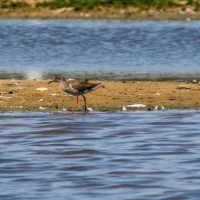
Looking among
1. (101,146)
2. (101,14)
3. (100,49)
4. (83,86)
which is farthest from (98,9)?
(101,146)

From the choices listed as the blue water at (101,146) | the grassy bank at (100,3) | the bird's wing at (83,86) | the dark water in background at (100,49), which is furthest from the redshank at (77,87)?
the grassy bank at (100,3)

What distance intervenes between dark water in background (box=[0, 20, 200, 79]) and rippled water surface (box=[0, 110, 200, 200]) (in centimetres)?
534

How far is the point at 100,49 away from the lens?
76.7 feet

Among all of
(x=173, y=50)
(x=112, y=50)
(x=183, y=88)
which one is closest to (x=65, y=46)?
(x=112, y=50)

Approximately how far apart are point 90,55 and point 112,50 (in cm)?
114

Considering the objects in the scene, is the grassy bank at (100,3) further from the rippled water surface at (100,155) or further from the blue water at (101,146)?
the rippled water surface at (100,155)

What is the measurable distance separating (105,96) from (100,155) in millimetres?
4157

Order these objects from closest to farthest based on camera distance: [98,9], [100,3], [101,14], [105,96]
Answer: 1. [105,96]
2. [101,14]
3. [98,9]
4. [100,3]

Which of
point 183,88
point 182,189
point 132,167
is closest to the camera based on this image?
point 182,189

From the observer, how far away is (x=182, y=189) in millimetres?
8883

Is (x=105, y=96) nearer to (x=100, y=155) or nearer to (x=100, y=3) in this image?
(x=100, y=155)

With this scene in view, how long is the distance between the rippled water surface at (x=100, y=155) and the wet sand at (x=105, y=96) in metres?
0.53

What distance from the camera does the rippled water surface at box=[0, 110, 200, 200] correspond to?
29.1 feet

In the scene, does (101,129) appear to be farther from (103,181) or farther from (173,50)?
(173,50)
